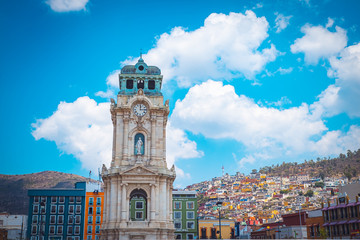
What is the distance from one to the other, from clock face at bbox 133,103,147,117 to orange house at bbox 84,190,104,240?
161 ft

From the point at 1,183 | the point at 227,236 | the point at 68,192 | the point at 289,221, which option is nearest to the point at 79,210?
the point at 68,192

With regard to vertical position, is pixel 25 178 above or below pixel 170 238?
above

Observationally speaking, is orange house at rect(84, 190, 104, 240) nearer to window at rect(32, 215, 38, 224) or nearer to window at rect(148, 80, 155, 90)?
window at rect(32, 215, 38, 224)

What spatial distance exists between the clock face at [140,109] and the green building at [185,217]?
44.2 metres

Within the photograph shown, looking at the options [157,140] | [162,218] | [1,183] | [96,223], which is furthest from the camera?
[1,183]

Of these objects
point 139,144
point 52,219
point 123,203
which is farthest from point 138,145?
point 52,219

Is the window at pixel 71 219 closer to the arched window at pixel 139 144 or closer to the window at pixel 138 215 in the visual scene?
the window at pixel 138 215

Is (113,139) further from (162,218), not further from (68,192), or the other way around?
(68,192)

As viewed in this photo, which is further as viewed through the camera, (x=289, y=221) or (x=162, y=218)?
(x=289, y=221)

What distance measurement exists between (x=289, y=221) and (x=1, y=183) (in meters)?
125

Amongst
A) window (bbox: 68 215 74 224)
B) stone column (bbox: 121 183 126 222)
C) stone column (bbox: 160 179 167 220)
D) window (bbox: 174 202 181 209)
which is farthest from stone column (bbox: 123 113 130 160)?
window (bbox: 68 215 74 224)

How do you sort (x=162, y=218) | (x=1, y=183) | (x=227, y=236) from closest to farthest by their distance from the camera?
(x=162, y=218) < (x=227, y=236) < (x=1, y=183)

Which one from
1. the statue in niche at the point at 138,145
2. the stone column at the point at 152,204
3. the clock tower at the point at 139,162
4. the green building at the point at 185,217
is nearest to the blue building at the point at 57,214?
the green building at the point at 185,217

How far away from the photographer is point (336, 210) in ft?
235
